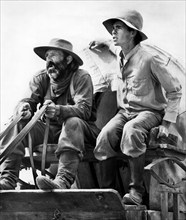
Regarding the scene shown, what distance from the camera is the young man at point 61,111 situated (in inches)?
316

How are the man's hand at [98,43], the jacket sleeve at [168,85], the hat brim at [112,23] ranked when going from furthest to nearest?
the man's hand at [98,43] < the hat brim at [112,23] < the jacket sleeve at [168,85]

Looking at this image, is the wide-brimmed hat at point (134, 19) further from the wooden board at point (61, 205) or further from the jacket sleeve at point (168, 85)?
the wooden board at point (61, 205)

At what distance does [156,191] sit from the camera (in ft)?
27.3

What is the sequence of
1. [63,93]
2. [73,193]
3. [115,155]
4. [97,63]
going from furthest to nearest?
[97,63] → [63,93] → [115,155] → [73,193]

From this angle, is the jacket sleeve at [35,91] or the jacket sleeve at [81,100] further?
the jacket sleeve at [35,91]

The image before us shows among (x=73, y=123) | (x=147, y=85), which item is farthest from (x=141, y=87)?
(x=73, y=123)

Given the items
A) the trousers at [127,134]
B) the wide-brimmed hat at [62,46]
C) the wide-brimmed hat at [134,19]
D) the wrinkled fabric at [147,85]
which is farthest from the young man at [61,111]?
the wide-brimmed hat at [134,19]

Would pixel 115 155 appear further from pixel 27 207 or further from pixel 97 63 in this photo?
pixel 97 63

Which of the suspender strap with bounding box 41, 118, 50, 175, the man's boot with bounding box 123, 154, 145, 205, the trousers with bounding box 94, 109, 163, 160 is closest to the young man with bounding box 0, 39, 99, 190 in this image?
the suspender strap with bounding box 41, 118, 50, 175

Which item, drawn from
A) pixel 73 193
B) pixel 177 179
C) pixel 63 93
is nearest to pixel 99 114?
pixel 63 93

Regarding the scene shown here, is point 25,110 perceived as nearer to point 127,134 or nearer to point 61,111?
point 61,111

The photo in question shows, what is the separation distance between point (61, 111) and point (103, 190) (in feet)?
4.05

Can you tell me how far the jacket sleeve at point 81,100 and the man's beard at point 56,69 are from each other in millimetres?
184

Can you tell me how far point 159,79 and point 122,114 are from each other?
2.00 ft
